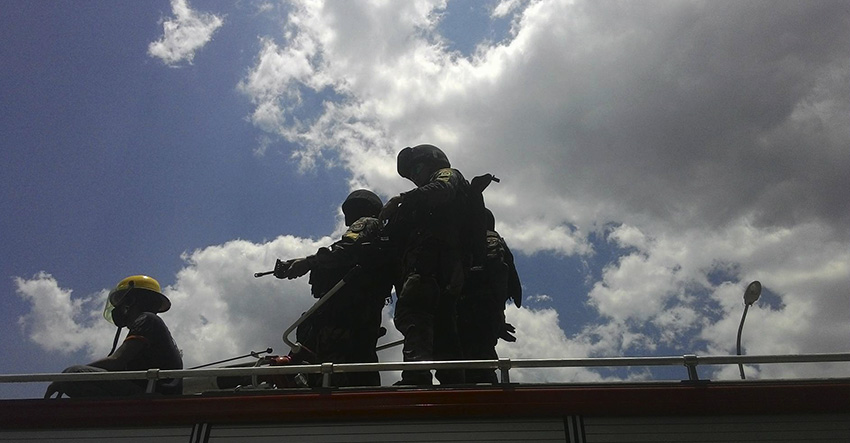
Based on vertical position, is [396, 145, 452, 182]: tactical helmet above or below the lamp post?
above

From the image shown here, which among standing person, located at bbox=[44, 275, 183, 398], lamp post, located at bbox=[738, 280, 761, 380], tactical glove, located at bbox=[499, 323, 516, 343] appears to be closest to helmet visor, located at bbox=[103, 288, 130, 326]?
standing person, located at bbox=[44, 275, 183, 398]

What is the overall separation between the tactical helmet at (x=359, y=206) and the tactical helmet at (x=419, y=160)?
40.1 inches

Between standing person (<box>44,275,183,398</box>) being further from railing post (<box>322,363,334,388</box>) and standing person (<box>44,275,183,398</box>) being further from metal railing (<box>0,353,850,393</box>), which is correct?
railing post (<box>322,363,334,388</box>)

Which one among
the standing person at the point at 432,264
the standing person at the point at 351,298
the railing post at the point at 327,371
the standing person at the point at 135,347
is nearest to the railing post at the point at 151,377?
the standing person at the point at 135,347

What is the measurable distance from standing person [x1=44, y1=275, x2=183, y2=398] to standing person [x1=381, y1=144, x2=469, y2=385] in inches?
67.1

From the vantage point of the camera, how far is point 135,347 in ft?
15.3

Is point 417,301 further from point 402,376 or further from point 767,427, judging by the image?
point 767,427

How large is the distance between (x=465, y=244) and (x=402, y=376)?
1500mm

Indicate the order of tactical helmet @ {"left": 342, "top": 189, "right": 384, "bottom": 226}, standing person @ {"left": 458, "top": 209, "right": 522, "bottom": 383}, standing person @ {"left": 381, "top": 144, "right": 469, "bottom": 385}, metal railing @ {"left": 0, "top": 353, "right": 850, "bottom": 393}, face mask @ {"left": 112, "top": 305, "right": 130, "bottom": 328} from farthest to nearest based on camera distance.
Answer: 1. tactical helmet @ {"left": 342, "top": 189, "right": 384, "bottom": 226}
2. standing person @ {"left": 458, "top": 209, "right": 522, "bottom": 383}
3. face mask @ {"left": 112, "top": 305, "right": 130, "bottom": 328}
4. standing person @ {"left": 381, "top": 144, "right": 469, "bottom": 385}
5. metal railing @ {"left": 0, "top": 353, "right": 850, "bottom": 393}

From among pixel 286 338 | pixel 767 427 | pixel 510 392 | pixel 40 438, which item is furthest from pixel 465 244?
pixel 40 438

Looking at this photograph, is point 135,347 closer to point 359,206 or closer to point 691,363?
point 359,206

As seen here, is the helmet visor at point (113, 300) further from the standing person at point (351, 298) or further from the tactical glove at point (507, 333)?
the tactical glove at point (507, 333)

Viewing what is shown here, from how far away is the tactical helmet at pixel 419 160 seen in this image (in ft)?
19.5

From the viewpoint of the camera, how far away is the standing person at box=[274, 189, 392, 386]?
230 inches
